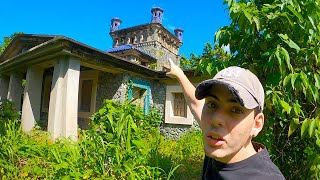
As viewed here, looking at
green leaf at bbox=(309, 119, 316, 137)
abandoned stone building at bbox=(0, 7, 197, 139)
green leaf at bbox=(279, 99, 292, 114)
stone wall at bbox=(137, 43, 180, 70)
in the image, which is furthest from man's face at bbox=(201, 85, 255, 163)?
stone wall at bbox=(137, 43, 180, 70)

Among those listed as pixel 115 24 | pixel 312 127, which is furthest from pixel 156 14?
pixel 312 127

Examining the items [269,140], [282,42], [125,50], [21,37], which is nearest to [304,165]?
[269,140]

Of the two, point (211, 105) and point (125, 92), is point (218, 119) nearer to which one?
point (211, 105)

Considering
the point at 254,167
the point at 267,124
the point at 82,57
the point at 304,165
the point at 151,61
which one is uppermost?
the point at 151,61

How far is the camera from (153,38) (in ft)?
81.3

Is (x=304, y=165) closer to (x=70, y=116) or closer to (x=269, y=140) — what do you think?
(x=269, y=140)

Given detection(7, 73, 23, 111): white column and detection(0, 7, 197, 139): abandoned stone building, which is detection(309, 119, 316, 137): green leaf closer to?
detection(0, 7, 197, 139): abandoned stone building

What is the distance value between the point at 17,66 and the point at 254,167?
11103 millimetres

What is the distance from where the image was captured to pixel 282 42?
6.61 ft

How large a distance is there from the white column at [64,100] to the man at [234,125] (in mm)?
6673

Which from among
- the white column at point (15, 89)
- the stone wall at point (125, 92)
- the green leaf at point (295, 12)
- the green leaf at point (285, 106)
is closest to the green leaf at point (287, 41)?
the green leaf at point (295, 12)

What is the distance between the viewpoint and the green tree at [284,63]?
1.92 meters

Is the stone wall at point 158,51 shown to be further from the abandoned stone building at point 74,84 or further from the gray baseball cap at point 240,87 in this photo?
the gray baseball cap at point 240,87

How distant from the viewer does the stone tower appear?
24.9 metres
